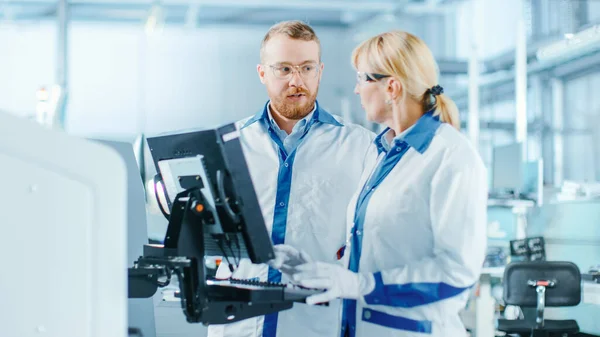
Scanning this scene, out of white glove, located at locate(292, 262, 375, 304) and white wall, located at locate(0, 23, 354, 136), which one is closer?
white glove, located at locate(292, 262, 375, 304)

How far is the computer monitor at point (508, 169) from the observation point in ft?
19.4

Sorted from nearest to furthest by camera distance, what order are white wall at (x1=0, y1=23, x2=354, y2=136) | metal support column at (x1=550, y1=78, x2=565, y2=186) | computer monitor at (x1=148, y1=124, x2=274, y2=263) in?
computer monitor at (x1=148, y1=124, x2=274, y2=263) < metal support column at (x1=550, y1=78, x2=565, y2=186) < white wall at (x1=0, y1=23, x2=354, y2=136)

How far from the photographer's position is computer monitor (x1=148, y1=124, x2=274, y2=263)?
148cm

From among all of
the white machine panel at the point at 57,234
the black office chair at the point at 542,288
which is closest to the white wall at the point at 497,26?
the black office chair at the point at 542,288

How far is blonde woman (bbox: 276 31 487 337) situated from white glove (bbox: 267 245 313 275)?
5.4 inches

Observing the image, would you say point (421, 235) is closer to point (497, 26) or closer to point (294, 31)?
point (294, 31)

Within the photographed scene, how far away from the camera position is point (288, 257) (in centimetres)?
185

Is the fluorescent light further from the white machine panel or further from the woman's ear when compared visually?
the white machine panel

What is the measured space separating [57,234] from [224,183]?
1.69ft

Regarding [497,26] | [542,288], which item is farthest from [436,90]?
[497,26]

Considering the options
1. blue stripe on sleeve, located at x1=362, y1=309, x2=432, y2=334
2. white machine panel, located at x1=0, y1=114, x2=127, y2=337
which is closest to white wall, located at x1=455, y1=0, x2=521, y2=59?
blue stripe on sleeve, located at x1=362, y1=309, x2=432, y2=334

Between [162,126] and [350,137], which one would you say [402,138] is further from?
[162,126]

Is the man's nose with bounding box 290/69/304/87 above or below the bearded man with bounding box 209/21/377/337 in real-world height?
above

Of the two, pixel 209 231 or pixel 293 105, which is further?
pixel 293 105
